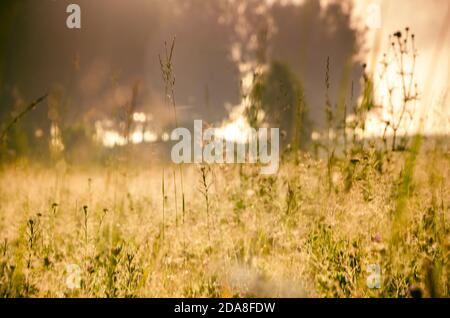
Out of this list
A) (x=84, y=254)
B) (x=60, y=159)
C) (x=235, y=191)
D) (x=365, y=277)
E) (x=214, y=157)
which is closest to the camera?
(x=365, y=277)

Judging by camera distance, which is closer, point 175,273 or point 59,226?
point 175,273

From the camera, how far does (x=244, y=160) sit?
10.7ft

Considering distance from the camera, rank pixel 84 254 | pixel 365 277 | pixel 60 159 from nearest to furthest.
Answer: pixel 365 277 < pixel 84 254 < pixel 60 159

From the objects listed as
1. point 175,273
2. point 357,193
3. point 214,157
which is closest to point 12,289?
point 175,273

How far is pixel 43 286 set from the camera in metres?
2.03

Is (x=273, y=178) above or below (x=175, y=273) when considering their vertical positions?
above

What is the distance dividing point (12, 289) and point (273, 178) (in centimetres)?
204

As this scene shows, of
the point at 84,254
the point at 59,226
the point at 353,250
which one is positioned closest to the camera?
the point at 353,250
